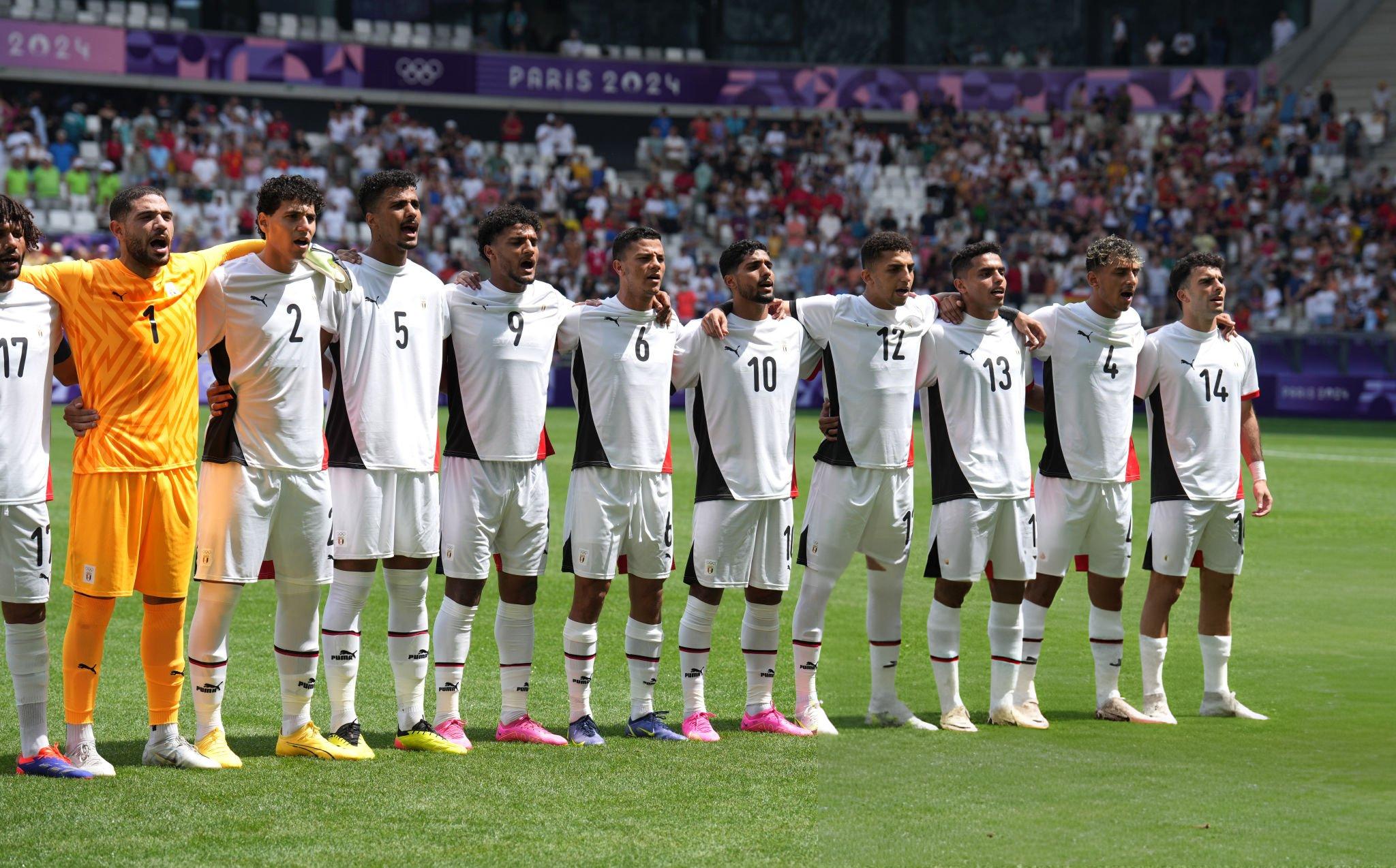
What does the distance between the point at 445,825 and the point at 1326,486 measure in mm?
14283

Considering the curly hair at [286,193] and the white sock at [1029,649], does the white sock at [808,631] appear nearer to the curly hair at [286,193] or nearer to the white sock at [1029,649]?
the white sock at [1029,649]

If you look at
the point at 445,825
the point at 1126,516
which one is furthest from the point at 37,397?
the point at 1126,516

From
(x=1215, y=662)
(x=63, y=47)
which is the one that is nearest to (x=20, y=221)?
(x=1215, y=662)

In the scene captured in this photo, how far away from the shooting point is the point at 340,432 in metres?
6.65

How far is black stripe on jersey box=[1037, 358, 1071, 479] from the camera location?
7832 millimetres

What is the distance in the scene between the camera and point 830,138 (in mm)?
37312

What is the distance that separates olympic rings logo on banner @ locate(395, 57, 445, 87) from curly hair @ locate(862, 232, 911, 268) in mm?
31046

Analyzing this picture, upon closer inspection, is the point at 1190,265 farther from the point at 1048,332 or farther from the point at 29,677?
the point at 29,677

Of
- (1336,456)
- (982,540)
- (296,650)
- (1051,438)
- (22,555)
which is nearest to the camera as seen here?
(22,555)

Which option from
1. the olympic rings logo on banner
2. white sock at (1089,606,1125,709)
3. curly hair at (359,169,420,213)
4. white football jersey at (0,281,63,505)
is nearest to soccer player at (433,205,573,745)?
curly hair at (359,169,420,213)

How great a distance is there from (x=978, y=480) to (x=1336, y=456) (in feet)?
48.3

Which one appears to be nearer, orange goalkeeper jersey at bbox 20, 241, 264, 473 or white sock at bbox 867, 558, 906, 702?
orange goalkeeper jersey at bbox 20, 241, 264, 473

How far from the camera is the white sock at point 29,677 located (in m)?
6.04

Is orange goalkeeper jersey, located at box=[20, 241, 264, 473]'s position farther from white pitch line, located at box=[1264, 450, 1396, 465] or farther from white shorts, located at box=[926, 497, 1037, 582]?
white pitch line, located at box=[1264, 450, 1396, 465]
